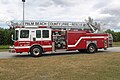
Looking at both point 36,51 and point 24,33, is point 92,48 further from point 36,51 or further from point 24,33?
point 24,33

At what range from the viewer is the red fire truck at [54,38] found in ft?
60.2

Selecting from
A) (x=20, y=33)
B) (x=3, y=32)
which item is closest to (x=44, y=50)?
(x=20, y=33)

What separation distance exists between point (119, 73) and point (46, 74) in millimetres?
2727

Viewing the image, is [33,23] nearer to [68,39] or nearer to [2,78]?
[68,39]

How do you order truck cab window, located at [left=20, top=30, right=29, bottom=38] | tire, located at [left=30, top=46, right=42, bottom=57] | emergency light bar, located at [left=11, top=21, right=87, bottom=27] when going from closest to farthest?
truck cab window, located at [left=20, top=30, right=29, bottom=38], tire, located at [left=30, top=46, right=42, bottom=57], emergency light bar, located at [left=11, top=21, right=87, bottom=27]

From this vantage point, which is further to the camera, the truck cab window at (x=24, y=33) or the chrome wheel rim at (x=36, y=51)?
the chrome wheel rim at (x=36, y=51)

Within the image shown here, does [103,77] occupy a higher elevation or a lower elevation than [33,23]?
lower

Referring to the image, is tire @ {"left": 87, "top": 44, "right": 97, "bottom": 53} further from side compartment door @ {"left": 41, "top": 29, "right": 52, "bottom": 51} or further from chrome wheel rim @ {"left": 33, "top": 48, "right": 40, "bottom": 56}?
chrome wheel rim @ {"left": 33, "top": 48, "right": 40, "bottom": 56}

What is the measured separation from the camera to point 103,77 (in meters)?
8.99

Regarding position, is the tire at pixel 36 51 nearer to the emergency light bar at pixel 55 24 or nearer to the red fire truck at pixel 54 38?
the red fire truck at pixel 54 38

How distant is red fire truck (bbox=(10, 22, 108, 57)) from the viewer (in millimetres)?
18359

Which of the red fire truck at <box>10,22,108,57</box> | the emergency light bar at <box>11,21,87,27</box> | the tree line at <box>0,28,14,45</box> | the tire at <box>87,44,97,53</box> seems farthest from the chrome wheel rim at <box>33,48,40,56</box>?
the tree line at <box>0,28,14,45</box>

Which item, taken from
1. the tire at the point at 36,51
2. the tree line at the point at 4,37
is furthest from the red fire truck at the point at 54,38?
the tree line at the point at 4,37

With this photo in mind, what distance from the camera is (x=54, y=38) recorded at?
771 inches
